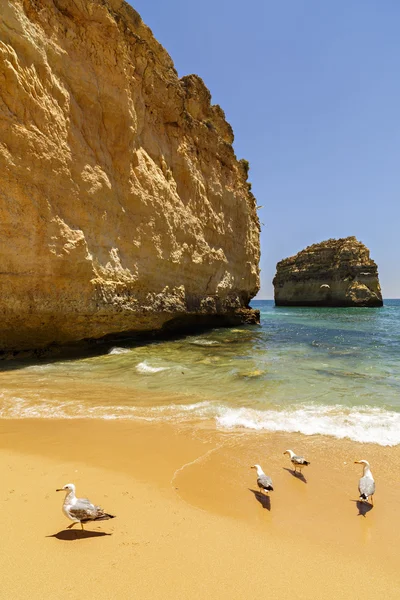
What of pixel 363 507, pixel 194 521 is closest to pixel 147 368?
pixel 194 521

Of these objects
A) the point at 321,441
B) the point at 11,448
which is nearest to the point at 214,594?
the point at 321,441

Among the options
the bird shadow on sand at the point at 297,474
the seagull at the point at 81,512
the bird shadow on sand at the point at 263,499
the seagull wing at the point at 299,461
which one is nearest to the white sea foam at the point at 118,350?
the bird shadow on sand at the point at 297,474

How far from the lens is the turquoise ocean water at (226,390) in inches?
223

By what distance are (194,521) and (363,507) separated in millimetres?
1827

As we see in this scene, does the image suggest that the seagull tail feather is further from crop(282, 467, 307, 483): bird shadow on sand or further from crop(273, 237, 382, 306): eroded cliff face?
crop(273, 237, 382, 306): eroded cliff face

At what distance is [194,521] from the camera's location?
302 centimetres

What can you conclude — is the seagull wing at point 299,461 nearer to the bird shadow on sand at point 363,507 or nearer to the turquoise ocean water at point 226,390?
the bird shadow on sand at point 363,507

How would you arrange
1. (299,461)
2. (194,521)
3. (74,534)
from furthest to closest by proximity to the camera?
1. (299,461)
2. (194,521)
3. (74,534)

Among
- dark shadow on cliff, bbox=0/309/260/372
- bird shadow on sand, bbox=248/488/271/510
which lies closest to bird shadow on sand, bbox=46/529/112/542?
bird shadow on sand, bbox=248/488/271/510

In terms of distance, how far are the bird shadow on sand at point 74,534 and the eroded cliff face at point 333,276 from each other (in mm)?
61430

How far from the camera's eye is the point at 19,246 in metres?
9.44

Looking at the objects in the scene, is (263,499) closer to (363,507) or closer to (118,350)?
(363,507)

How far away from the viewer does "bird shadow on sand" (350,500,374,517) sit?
329 centimetres

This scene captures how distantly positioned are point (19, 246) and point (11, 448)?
6758mm
